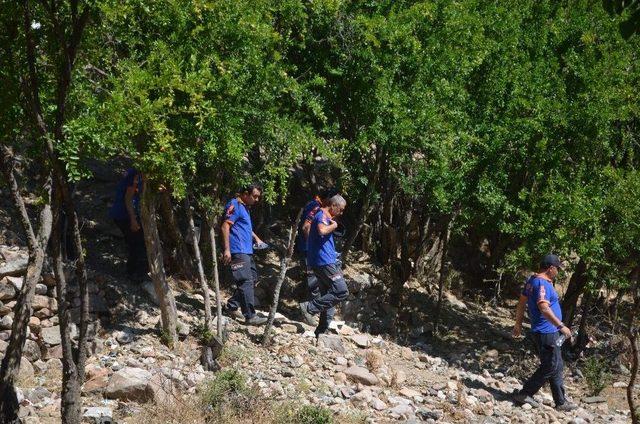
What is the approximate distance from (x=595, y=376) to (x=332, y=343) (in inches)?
138

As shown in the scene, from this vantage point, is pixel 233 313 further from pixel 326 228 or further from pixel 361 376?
pixel 361 376

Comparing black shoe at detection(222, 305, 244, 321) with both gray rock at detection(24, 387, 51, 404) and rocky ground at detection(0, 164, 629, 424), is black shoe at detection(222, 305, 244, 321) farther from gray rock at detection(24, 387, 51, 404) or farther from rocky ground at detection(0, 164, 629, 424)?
gray rock at detection(24, 387, 51, 404)

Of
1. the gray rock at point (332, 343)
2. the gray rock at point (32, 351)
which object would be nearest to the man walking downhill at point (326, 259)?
the gray rock at point (332, 343)

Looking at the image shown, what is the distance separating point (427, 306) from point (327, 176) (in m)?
2.61

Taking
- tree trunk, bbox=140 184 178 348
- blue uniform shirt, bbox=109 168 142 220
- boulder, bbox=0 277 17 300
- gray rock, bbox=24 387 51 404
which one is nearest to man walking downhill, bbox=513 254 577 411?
tree trunk, bbox=140 184 178 348

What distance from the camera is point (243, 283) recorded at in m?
10.4

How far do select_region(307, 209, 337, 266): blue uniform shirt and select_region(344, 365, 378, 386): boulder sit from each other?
1.35 metres

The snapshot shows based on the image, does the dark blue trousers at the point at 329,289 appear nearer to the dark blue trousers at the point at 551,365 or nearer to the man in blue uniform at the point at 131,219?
the man in blue uniform at the point at 131,219

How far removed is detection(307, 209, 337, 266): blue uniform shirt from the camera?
404 inches

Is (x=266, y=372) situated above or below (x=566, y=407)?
above

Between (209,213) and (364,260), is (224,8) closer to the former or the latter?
(209,213)

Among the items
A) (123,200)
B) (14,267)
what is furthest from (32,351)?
(123,200)

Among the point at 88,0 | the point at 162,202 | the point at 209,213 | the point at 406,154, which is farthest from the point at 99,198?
the point at 88,0

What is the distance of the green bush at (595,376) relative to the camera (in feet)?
36.4
